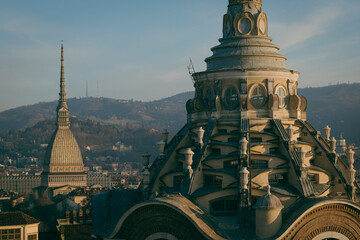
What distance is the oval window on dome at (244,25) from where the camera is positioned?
60.2m

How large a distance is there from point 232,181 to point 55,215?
75567mm

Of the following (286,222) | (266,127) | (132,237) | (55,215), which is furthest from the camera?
(55,215)

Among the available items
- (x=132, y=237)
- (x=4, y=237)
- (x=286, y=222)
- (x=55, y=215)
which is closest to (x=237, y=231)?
(x=286, y=222)

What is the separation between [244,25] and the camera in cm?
6022

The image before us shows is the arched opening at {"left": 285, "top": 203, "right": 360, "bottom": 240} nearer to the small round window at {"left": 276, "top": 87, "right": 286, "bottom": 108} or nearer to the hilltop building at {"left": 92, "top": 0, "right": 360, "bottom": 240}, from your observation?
the hilltop building at {"left": 92, "top": 0, "right": 360, "bottom": 240}

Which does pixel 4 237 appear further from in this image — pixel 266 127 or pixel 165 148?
pixel 266 127

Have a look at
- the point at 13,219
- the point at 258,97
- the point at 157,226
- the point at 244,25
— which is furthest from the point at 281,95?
the point at 13,219

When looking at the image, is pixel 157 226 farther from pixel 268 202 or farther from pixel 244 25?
pixel 244 25

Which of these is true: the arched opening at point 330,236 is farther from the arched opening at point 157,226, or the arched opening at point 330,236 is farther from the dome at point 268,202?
the arched opening at point 157,226

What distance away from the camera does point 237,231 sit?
51062 mm

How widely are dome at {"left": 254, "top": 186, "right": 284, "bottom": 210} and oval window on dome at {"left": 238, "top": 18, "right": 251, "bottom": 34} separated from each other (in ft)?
55.1

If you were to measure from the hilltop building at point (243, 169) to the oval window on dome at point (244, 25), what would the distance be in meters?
0.08

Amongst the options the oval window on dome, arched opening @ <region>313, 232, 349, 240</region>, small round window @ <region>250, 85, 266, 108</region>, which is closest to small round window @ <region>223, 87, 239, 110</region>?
small round window @ <region>250, 85, 266, 108</region>

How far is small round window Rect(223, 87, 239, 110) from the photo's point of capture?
57812 mm
